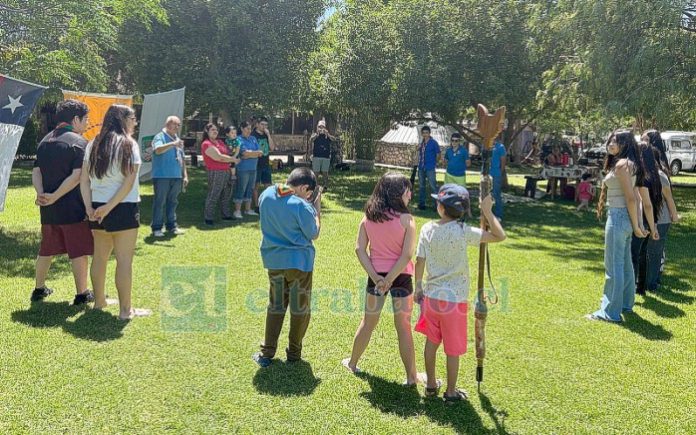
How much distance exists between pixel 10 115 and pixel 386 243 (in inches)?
201

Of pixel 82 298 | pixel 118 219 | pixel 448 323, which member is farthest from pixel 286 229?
pixel 82 298

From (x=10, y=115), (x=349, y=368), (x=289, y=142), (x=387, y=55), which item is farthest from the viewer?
(x=289, y=142)

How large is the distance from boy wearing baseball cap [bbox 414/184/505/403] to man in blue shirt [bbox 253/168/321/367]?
835 mm

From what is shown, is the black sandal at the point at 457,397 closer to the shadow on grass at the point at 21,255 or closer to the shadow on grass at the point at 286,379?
the shadow on grass at the point at 286,379

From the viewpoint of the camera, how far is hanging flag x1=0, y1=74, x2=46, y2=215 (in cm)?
661

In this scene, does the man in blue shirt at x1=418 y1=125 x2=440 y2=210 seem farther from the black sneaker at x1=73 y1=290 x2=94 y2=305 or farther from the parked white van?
the parked white van

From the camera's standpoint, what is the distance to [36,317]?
518cm

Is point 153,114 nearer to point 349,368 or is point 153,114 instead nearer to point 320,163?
point 320,163

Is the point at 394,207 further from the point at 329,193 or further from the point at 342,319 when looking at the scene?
the point at 329,193

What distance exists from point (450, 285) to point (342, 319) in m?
1.94

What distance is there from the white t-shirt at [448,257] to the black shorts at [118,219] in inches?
106

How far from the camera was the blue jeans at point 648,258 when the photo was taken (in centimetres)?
640

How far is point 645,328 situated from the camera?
547 cm

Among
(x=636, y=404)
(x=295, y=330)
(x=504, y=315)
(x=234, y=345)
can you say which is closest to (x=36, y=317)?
(x=234, y=345)
